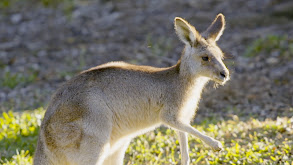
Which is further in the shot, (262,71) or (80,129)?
(262,71)

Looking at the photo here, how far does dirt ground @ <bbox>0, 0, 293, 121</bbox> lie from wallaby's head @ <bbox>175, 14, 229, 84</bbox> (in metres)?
2.24

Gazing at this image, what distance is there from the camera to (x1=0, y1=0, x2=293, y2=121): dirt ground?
27.5ft

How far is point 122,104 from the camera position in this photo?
531 centimetres

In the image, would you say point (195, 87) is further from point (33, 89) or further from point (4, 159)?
point (33, 89)

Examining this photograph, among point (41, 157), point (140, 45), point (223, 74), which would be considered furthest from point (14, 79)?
point (223, 74)

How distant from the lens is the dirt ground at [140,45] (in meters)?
8.39

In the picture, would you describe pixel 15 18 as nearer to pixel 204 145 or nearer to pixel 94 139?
pixel 204 145

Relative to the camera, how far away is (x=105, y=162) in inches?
218

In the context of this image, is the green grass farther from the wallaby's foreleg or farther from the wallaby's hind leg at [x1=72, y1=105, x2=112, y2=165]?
the wallaby's hind leg at [x1=72, y1=105, x2=112, y2=165]

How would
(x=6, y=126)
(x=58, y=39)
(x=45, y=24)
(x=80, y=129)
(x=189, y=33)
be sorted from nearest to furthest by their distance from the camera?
Result: (x=80, y=129) < (x=189, y=33) < (x=6, y=126) < (x=58, y=39) < (x=45, y=24)

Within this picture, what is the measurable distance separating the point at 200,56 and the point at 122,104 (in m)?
1.07

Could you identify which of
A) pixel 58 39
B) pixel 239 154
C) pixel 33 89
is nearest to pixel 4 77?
pixel 33 89

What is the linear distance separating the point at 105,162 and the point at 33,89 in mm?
4162

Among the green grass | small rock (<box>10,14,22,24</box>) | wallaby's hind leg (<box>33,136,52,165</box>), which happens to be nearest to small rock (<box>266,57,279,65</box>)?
the green grass
